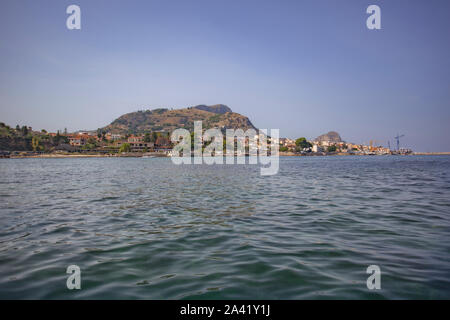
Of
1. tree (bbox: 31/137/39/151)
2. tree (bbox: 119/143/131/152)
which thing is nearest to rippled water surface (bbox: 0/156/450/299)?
tree (bbox: 119/143/131/152)

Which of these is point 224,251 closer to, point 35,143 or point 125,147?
point 125,147

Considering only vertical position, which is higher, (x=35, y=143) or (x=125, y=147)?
(x=35, y=143)

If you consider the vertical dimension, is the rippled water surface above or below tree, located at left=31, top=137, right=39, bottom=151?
below

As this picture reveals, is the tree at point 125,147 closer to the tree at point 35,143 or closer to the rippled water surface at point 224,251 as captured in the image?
the tree at point 35,143

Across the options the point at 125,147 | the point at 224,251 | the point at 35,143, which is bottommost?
the point at 224,251

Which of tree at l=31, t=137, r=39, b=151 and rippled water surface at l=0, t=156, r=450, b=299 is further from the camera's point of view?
tree at l=31, t=137, r=39, b=151

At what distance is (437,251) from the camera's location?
6.30 m

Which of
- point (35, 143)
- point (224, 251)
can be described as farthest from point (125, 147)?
point (224, 251)

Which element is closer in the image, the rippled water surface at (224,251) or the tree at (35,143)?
the rippled water surface at (224,251)

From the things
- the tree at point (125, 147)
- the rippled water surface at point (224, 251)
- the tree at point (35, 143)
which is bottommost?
the rippled water surface at point (224, 251)

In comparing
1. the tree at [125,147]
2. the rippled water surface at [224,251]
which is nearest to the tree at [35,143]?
the tree at [125,147]

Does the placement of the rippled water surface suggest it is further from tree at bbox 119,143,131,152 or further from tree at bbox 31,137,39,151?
tree at bbox 31,137,39,151

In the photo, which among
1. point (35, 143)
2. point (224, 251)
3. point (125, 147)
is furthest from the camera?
point (125, 147)
